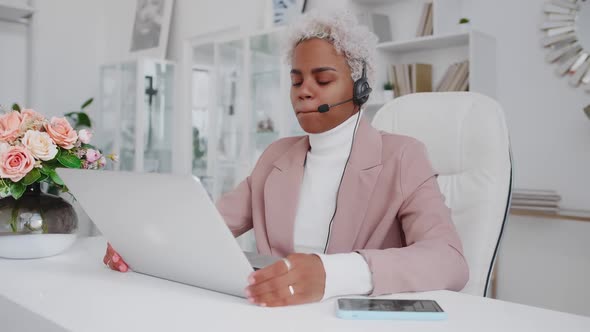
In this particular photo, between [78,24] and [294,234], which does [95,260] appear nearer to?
[294,234]

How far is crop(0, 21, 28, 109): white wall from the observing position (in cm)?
433

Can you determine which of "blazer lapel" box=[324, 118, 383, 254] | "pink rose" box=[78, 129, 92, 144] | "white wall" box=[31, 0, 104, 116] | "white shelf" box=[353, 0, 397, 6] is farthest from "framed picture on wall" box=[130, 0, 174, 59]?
"blazer lapel" box=[324, 118, 383, 254]

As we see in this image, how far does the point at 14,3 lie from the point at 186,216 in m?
4.23

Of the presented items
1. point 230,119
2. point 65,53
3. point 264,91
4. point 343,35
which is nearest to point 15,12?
point 65,53

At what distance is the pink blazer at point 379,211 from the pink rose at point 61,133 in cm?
38

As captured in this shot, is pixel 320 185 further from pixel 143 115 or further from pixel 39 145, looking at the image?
pixel 143 115

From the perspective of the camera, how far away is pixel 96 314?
0.72 m

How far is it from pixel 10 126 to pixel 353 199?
0.75 m

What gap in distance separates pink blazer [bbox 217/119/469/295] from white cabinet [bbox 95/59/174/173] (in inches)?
114

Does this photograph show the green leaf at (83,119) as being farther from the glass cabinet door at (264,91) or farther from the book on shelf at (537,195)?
the book on shelf at (537,195)

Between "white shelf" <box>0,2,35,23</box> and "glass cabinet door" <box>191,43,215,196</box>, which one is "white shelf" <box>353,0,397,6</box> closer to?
"glass cabinet door" <box>191,43,215,196</box>

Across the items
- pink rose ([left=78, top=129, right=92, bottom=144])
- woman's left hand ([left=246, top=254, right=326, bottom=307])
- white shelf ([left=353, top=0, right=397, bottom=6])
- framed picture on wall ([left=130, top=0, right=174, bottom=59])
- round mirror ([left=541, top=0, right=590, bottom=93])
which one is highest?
framed picture on wall ([left=130, top=0, right=174, bottom=59])

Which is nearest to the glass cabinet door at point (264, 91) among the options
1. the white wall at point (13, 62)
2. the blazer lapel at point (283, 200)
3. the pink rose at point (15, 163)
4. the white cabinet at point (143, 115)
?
the white cabinet at point (143, 115)

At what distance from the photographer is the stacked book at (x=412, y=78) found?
260 cm
